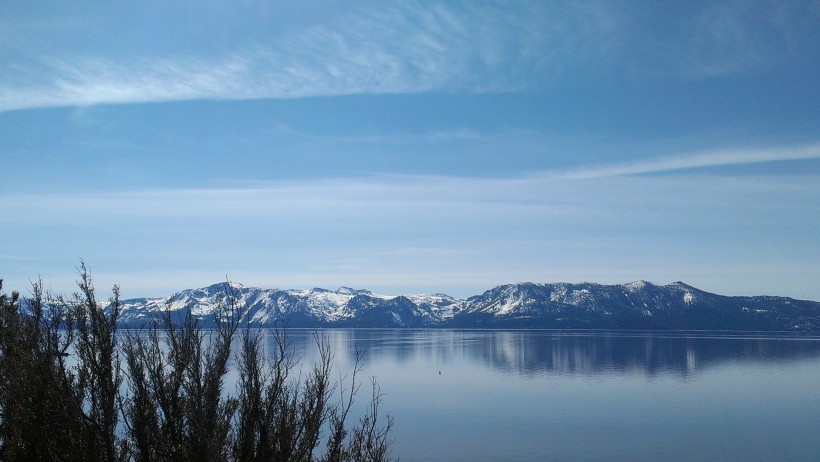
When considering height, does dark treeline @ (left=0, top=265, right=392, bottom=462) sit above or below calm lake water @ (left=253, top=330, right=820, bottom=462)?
above

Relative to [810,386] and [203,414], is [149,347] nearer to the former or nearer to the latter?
[203,414]

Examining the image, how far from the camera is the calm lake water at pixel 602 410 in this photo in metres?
61.2

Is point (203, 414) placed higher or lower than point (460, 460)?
higher

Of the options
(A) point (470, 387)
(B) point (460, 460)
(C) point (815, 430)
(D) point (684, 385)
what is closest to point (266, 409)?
(B) point (460, 460)

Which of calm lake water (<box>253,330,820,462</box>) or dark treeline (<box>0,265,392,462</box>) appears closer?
dark treeline (<box>0,265,392,462</box>)

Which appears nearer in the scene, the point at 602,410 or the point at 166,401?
the point at 166,401

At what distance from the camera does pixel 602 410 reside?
83.2m

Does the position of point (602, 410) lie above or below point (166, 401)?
below

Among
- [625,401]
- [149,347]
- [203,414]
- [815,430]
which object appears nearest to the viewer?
[203,414]

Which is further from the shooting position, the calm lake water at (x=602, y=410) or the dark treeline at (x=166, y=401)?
the calm lake water at (x=602, y=410)

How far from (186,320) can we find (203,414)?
149 inches

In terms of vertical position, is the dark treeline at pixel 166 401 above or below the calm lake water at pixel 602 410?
above

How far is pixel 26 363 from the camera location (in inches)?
923

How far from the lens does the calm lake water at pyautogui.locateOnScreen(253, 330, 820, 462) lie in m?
61.2
